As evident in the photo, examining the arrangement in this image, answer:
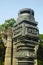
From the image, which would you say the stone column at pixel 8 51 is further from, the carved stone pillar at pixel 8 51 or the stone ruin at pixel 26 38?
the stone ruin at pixel 26 38

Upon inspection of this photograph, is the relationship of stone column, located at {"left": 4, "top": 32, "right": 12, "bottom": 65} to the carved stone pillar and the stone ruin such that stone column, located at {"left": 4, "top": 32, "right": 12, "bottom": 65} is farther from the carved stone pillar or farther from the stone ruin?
the stone ruin

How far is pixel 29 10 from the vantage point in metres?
9.47

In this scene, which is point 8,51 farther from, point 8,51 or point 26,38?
point 26,38

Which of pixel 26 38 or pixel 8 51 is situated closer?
pixel 26 38

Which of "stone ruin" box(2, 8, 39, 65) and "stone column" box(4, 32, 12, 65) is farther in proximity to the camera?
"stone column" box(4, 32, 12, 65)

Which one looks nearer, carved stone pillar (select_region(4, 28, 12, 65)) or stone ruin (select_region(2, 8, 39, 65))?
stone ruin (select_region(2, 8, 39, 65))

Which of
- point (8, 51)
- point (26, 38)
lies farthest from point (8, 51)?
point (26, 38)

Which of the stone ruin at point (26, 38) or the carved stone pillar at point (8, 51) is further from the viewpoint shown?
the carved stone pillar at point (8, 51)

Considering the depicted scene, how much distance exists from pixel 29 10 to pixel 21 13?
2.19 feet

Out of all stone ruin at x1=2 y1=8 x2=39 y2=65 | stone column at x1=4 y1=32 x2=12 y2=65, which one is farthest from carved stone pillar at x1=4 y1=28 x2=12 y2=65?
stone ruin at x1=2 y1=8 x2=39 y2=65

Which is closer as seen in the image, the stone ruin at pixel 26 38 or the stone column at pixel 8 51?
the stone ruin at pixel 26 38

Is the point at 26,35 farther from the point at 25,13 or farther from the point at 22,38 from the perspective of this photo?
the point at 25,13

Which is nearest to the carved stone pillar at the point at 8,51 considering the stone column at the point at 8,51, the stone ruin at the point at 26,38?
the stone column at the point at 8,51

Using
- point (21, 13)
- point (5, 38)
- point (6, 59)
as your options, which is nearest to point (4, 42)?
point (5, 38)
